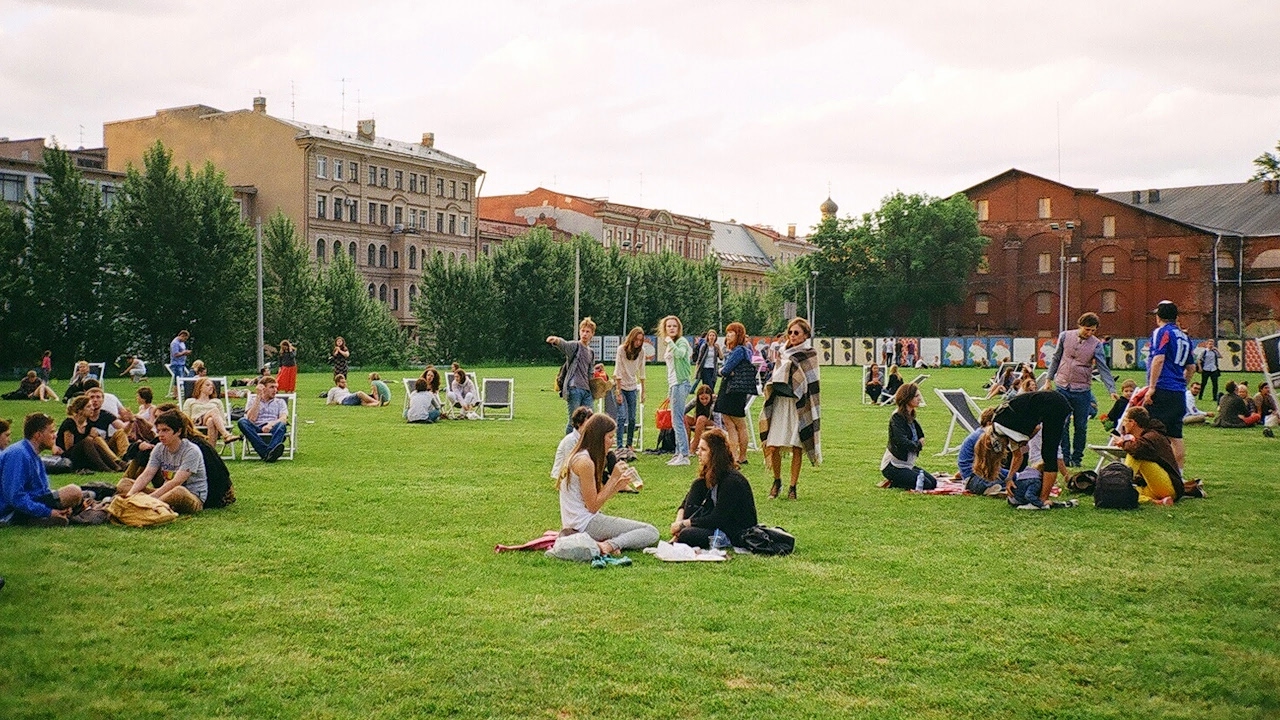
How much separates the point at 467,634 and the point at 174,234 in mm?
50749

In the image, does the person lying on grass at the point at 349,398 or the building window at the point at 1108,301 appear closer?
the person lying on grass at the point at 349,398

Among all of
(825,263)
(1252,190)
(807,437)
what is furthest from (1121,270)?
(807,437)

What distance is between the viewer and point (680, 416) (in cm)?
1688

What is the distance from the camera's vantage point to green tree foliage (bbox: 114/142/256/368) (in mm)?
52562

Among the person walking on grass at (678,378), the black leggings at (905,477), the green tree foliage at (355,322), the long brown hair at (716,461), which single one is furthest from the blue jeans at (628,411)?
the green tree foliage at (355,322)

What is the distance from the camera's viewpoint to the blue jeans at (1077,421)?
14.9m

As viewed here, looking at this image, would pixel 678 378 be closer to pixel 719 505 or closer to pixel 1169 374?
pixel 1169 374

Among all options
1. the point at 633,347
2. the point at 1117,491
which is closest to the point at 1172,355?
the point at 1117,491

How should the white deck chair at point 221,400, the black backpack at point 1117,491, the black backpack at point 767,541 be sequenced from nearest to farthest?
the black backpack at point 767,541 → the black backpack at point 1117,491 → the white deck chair at point 221,400

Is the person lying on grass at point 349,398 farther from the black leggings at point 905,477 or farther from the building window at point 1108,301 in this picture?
the building window at point 1108,301

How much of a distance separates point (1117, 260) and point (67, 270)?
6908 cm

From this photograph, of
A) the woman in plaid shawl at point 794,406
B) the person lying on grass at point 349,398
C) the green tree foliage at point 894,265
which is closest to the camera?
the woman in plaid shawl at point 794,406

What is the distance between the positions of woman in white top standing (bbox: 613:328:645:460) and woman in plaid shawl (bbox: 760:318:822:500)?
3949 millimetres

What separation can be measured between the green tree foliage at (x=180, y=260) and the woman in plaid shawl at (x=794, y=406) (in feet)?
150
